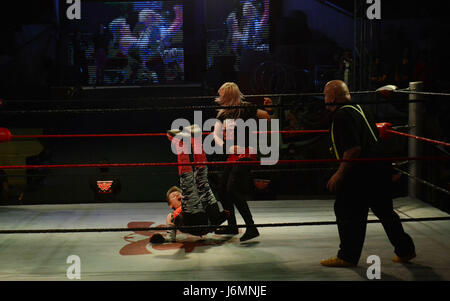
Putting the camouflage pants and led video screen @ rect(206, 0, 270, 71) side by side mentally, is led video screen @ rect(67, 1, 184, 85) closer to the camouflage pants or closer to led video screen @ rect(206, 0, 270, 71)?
led video screen @ rect(206, 0, 270, 71)

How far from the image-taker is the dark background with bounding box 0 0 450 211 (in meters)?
5.70

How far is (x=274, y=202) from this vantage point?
4.47 m

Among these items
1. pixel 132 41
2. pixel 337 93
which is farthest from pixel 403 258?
pixel 132 41

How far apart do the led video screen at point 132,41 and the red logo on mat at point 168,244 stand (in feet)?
30.4

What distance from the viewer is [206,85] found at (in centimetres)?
1062

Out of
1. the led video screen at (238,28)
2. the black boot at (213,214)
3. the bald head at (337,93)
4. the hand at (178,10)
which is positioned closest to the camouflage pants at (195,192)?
the black boot at (213,214)

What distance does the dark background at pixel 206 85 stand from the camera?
5.70 metres

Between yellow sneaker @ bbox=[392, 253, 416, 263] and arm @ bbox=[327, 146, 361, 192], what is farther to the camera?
yellow sneaker @ bbox=[392, 253, 416, 263]

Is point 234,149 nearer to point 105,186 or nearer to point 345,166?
point 345,166

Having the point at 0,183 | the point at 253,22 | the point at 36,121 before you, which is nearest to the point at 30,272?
the point at 0,183

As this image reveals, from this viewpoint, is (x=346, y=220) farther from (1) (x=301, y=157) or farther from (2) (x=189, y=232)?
(1) (x=301, y=157)

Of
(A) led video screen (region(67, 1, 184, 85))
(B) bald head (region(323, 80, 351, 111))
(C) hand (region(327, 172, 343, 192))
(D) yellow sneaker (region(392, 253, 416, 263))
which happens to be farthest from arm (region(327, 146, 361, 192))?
(A) led video screen (region(67, 1, 184, 85))

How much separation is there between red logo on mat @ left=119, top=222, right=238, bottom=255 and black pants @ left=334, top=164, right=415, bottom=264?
87 centimetres
